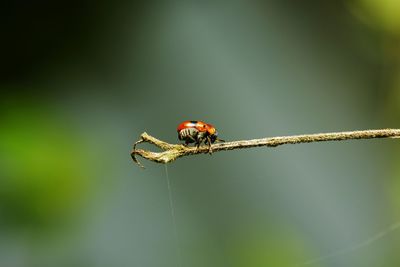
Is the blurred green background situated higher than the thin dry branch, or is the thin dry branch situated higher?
the blurred green background

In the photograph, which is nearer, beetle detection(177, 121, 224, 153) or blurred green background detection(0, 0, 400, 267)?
beetle detection(177, 121, 224, 153)

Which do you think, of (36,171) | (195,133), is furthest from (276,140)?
(36,171)

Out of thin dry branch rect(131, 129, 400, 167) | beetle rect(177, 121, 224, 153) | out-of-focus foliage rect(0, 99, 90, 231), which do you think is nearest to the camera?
thin dry branch rect(131, 129, 400, 167)

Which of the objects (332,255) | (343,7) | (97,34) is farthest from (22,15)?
(332,255)

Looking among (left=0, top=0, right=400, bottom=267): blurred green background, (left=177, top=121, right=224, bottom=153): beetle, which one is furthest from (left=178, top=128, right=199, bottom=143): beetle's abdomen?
(left=0, top=0, right=400, bottom=267): blurred green background

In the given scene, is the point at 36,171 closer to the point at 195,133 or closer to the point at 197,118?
the point at 197,118

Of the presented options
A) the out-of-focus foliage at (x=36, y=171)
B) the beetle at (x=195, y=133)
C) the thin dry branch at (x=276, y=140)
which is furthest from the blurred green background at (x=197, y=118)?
the thin dry branch at (x=276, y=140)

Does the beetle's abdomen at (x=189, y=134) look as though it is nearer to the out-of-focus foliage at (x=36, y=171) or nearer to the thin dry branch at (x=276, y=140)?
the thin dry branch at (x=276, y=140)

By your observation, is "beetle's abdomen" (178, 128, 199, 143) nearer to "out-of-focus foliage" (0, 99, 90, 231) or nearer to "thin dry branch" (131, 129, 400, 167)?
"thin dry branch" (131, 129, 400, 167)

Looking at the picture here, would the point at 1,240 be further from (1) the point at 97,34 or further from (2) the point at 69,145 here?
(1) the point at 97,34
